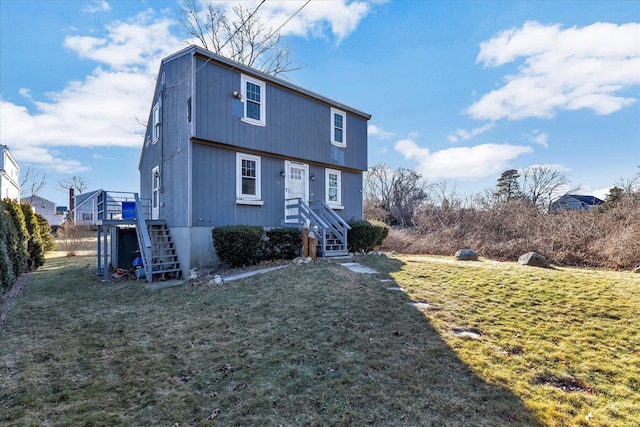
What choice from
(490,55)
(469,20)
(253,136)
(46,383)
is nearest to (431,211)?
(490,55)

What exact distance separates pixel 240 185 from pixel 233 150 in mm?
1090

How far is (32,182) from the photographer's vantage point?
118ft

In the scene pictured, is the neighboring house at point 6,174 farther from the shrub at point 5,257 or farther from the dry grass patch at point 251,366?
the dry grass patch at point 251,366

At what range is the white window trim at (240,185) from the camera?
10.0 m

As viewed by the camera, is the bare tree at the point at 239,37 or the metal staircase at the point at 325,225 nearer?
the metal staircase at the point at 325,225

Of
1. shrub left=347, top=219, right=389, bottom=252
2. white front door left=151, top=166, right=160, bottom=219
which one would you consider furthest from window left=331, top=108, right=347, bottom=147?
white front door left=151, top=166, right=160, bottom=219

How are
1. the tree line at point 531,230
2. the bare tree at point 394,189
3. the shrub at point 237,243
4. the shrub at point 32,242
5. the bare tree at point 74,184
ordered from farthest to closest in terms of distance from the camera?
the bare tree at point 74,184, the bare tree at point 394,189, the shrub at point 32,242, the tree line at point 531,230, the shrub at point 237,243

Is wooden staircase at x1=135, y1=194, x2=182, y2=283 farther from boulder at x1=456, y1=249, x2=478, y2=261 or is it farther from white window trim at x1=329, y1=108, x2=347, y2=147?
boulder at x1=456, y1=249, x2=478, y2=261

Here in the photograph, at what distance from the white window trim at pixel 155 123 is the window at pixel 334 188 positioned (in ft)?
21.2

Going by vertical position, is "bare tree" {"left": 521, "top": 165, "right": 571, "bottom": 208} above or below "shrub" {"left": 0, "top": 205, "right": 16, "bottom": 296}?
above

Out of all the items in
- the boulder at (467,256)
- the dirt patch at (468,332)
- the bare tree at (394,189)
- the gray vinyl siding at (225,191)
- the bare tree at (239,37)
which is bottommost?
the dirt patch at (468,332)

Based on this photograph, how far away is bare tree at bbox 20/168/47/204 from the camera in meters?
35.5

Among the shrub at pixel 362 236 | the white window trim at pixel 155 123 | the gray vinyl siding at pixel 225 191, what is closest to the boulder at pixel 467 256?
the shrub at pixel 362 236

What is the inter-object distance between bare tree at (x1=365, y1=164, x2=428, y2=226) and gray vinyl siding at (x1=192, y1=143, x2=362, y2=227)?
1878cm
